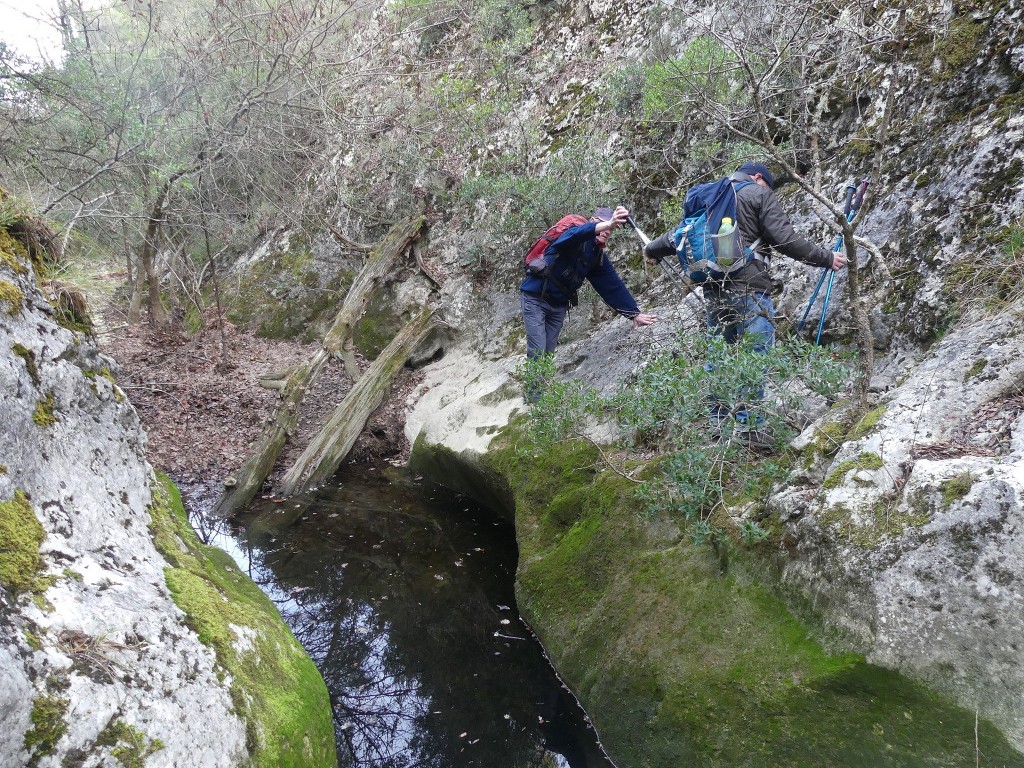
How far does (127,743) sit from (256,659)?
0.92 meters

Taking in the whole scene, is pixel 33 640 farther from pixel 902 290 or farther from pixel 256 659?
pixel 902 290

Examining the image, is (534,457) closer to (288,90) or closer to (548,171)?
(548,171)

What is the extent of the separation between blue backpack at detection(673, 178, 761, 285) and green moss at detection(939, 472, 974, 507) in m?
2.14

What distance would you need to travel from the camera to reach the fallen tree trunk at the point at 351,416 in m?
8.23

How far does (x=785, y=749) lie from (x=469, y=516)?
4.90 m

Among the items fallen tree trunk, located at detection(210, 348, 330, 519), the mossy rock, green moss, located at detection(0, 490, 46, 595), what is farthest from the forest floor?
green moss, located at detection(0, 490, 46, 595)

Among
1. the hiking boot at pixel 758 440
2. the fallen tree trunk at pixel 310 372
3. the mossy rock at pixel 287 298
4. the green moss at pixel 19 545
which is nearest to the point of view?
the green moss at pixel 19 545

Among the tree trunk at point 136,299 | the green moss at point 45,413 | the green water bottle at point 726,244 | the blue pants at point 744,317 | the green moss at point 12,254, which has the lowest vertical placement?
the blue pants at point 744,317

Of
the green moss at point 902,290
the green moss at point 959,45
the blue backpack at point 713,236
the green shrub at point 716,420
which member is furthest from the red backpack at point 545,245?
the green moss at point 959,45

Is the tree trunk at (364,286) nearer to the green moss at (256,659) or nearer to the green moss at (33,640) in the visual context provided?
the green moss at (256,659)

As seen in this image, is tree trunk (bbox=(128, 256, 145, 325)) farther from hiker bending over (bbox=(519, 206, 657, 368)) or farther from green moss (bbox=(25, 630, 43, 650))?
green moss (bbox=(25, 630, 43, 650))

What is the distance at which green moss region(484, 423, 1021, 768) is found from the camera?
283 cm

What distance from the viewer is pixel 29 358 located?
131 inches

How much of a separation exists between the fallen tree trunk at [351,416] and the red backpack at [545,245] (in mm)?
3818
